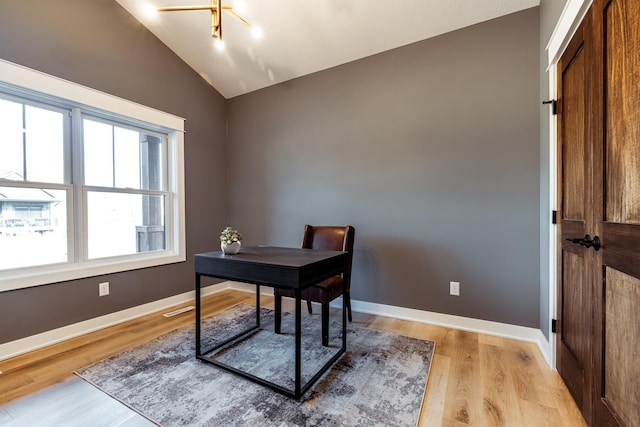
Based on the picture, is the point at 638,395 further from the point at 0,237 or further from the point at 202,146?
the point at 202,146

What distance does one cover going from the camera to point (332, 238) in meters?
2.68

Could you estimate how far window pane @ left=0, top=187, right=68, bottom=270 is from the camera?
2.13 meters

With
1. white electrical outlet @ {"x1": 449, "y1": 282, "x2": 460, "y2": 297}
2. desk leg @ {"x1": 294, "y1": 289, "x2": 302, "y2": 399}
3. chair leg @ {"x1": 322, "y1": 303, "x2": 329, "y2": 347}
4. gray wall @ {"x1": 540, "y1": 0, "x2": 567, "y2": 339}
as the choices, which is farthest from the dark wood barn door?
chair leg @ {"x1": 322, "y1": 303, "x2": 329, "y2": 347}

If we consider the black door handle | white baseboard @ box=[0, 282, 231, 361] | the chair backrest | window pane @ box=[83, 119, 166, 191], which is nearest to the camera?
the black door handle

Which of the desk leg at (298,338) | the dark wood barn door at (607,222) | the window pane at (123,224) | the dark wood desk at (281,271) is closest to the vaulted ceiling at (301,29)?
the dark wood barn door at (607,222)

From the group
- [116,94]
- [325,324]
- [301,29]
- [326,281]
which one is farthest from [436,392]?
[116,94]

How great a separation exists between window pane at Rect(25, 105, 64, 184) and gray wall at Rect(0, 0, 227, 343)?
359 mm

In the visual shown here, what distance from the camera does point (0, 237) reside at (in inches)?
82.8

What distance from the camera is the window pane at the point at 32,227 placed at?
7.00 feet

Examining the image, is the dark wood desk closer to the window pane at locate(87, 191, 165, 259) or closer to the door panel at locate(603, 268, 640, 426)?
the door panel at locate(603, 268, 640, 426)

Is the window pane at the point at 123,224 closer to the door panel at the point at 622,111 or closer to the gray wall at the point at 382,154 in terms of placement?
the gray wall at the point at 382,154

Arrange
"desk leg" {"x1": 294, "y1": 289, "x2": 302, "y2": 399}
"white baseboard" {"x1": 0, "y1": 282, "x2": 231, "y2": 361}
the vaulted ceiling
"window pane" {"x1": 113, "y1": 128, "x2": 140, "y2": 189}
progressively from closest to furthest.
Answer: "desk leg" {"x1": 294, "y1": 289, "x2": 302, "y2": 399} < "white baseboard" {"x1": 0, "y1": 282, "x2": 231, "y2": 361} < the vaulted ceiling < "window pane" {"x1": 113, "y1": 128, "x2": 140, "y2": 189}

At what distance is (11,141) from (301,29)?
2.56 meters

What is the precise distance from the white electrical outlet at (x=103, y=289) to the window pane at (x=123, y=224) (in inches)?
11.4
